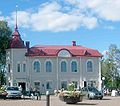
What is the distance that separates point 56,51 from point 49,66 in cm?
305

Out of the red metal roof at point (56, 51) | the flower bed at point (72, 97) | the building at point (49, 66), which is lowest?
the flower bed at point (72, 97)

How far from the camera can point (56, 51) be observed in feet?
246

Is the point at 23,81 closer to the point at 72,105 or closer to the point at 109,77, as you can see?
the point at 109,77

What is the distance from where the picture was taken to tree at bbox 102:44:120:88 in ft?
308

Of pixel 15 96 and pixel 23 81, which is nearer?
pixel 15 96

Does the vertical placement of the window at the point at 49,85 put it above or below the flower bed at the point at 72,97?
above

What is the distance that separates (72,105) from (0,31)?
47803 millimetres

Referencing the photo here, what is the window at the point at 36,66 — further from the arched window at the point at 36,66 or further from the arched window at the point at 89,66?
the arched window at the point at 89,66

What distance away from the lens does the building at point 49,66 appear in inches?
2881

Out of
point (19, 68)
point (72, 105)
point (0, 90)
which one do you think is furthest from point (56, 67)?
point (72, 105)

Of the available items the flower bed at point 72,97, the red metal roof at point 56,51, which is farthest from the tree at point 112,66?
the flower bed at point 72,97

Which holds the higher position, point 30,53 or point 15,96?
point 30,53

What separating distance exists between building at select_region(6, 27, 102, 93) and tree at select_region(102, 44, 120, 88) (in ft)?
62.3

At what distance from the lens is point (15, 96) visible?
158 feet
